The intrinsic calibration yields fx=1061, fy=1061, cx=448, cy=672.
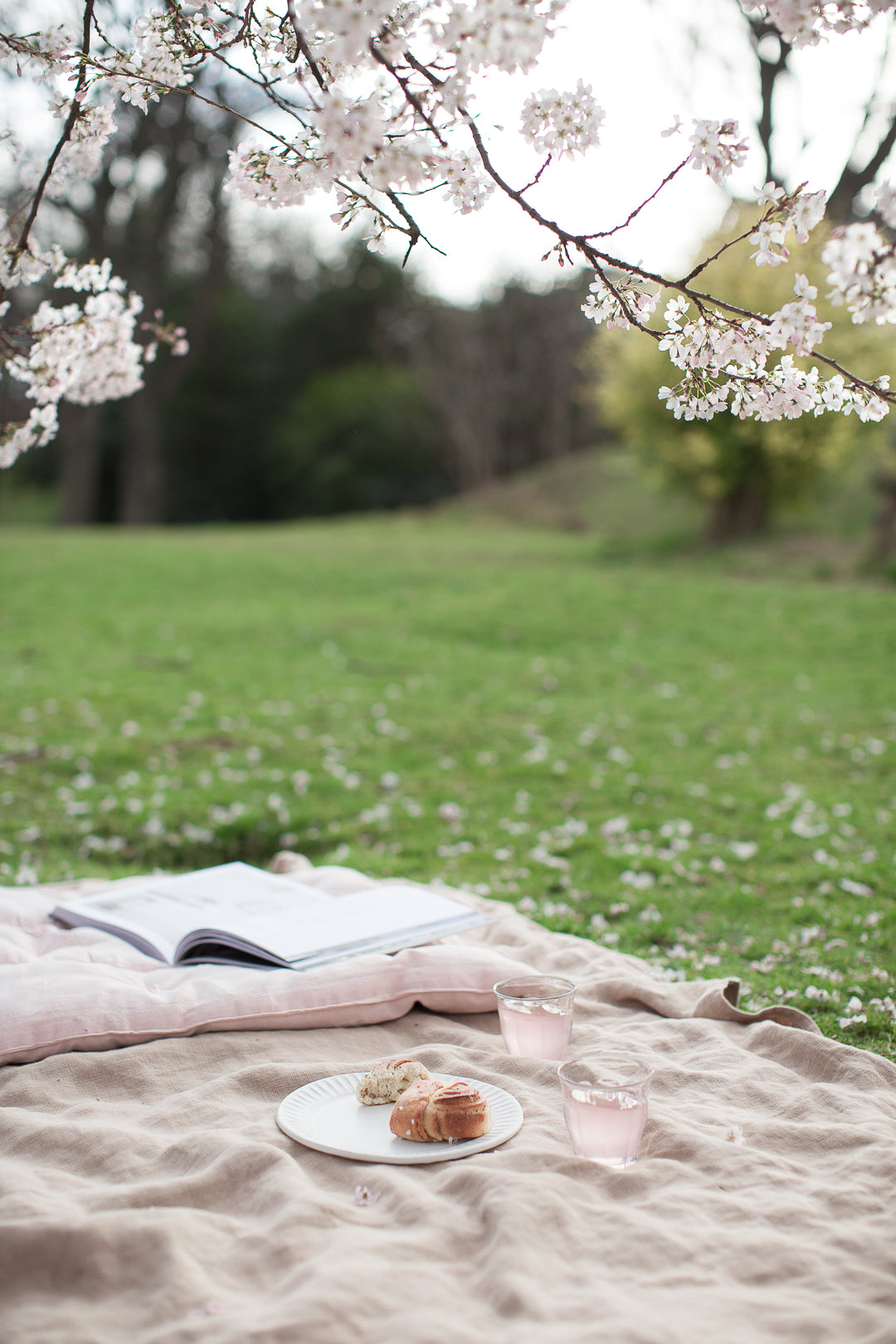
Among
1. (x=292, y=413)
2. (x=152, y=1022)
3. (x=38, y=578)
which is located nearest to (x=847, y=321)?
(x=38, y=578)

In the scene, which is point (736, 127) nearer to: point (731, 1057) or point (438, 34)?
point (438, 34)

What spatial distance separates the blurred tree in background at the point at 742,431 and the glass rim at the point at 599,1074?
1305 centimetres

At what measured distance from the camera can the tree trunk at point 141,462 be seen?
26.9m

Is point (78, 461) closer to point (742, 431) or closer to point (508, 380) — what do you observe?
point (508, 380)

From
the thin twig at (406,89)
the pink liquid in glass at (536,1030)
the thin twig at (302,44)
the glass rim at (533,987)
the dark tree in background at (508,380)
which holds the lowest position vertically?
the pink liquid in glass at (536,1030)

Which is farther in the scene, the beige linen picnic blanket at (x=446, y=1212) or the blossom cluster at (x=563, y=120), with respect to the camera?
the blossom cluster at (x=563, y=120)

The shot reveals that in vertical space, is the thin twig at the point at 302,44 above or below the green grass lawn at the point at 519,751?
above

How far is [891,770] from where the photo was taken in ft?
22.8

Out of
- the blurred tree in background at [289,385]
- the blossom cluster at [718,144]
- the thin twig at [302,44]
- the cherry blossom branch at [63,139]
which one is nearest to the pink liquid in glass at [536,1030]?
the blossom cluster at [718,144]

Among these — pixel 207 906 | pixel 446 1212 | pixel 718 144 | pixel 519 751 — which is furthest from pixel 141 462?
pixel 446 1212

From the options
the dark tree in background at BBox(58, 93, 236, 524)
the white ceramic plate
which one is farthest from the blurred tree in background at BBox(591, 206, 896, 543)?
the white ceramic plate

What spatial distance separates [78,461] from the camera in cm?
2673

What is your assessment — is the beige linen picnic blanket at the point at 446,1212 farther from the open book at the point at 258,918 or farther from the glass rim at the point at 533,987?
the open book at the point at 258,918

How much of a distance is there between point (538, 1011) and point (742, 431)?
14.1m
